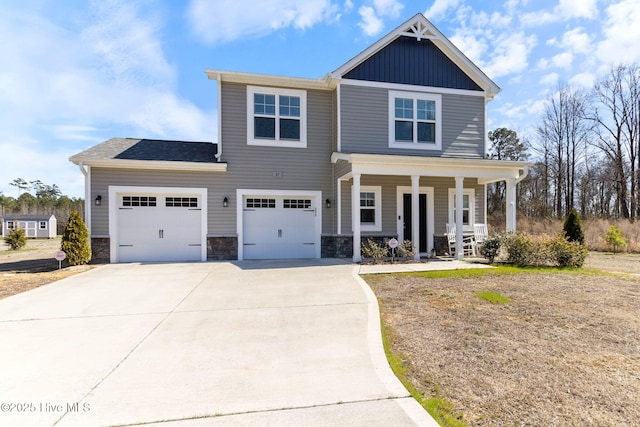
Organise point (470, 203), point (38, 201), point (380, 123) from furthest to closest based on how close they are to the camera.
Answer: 1. point (38, 201)
2. point (470, 203)
3. point (380, 123)

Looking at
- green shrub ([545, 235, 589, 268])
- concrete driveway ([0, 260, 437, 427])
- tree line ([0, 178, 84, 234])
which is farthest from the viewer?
tree line ([0, 178, 84, 234])

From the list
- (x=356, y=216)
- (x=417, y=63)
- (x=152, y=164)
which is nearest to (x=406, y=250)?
(x=356, y=216)

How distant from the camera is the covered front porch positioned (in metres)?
9.84

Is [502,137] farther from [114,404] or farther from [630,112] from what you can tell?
[114,404]

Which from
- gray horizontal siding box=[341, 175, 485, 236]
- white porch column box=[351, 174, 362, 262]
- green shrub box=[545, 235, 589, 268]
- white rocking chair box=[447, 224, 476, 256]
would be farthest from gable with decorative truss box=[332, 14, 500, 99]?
green shrub box=[545, 235, 589, 268]

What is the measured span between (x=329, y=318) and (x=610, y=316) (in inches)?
167

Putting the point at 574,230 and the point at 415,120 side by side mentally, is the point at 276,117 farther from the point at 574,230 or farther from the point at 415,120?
the point at 574,230

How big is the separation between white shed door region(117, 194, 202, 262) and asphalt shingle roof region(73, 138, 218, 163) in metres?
1.29

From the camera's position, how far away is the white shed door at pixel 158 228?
10.3 m

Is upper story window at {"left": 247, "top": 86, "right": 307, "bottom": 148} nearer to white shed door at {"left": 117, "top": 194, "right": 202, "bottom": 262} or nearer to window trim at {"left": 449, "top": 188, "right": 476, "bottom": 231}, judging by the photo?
white shed door at {"left": 117, "top": 194, "right": 202, "bottom": 262}

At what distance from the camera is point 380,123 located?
1125 cm

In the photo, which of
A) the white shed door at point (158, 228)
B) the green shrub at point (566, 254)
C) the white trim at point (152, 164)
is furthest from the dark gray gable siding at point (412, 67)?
the white shed door at point (158, 228)

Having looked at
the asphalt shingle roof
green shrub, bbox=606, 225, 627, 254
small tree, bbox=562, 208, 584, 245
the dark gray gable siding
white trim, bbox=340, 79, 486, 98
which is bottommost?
green shrub, bbox=606, 225, 627, 254

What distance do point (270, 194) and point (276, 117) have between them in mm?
2699
